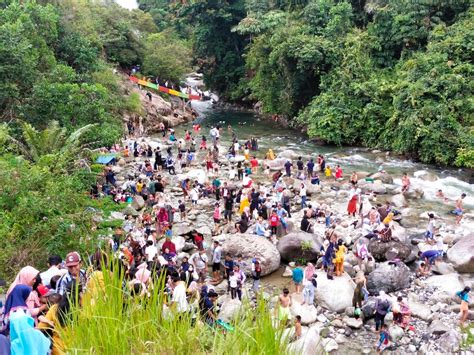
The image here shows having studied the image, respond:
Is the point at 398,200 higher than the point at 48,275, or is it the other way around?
the point at 48,275

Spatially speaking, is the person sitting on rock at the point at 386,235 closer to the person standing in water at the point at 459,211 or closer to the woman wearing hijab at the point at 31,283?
the person standing in water at the point at 459,211

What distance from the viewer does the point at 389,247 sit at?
13.0 meters

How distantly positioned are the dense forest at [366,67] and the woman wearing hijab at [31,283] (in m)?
19.7

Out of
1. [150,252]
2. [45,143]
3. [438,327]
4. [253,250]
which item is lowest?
[438,327]

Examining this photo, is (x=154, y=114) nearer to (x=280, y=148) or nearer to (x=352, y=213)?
(x=280, y=148)

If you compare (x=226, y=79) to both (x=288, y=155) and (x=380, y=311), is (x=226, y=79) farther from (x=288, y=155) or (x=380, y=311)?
(x=380, y=311)

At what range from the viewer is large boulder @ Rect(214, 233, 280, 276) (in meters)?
12.6

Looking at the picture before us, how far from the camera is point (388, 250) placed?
42.4 ft

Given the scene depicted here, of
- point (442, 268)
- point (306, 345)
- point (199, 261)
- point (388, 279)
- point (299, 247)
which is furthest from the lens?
point (299, 247)

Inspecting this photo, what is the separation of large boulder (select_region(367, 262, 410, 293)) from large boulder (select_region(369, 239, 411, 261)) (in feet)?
3.26

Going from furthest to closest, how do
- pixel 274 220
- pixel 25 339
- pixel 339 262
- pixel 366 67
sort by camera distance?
pixel 366 67 < pixel 274 220 < pixel 339 262 < pixel 25 339

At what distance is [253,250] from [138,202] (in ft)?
21.4

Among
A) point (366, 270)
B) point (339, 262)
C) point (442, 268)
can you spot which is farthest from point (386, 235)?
point (339, 262)

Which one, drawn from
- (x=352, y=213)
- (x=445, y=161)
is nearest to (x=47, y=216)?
(x=352, y=213)
